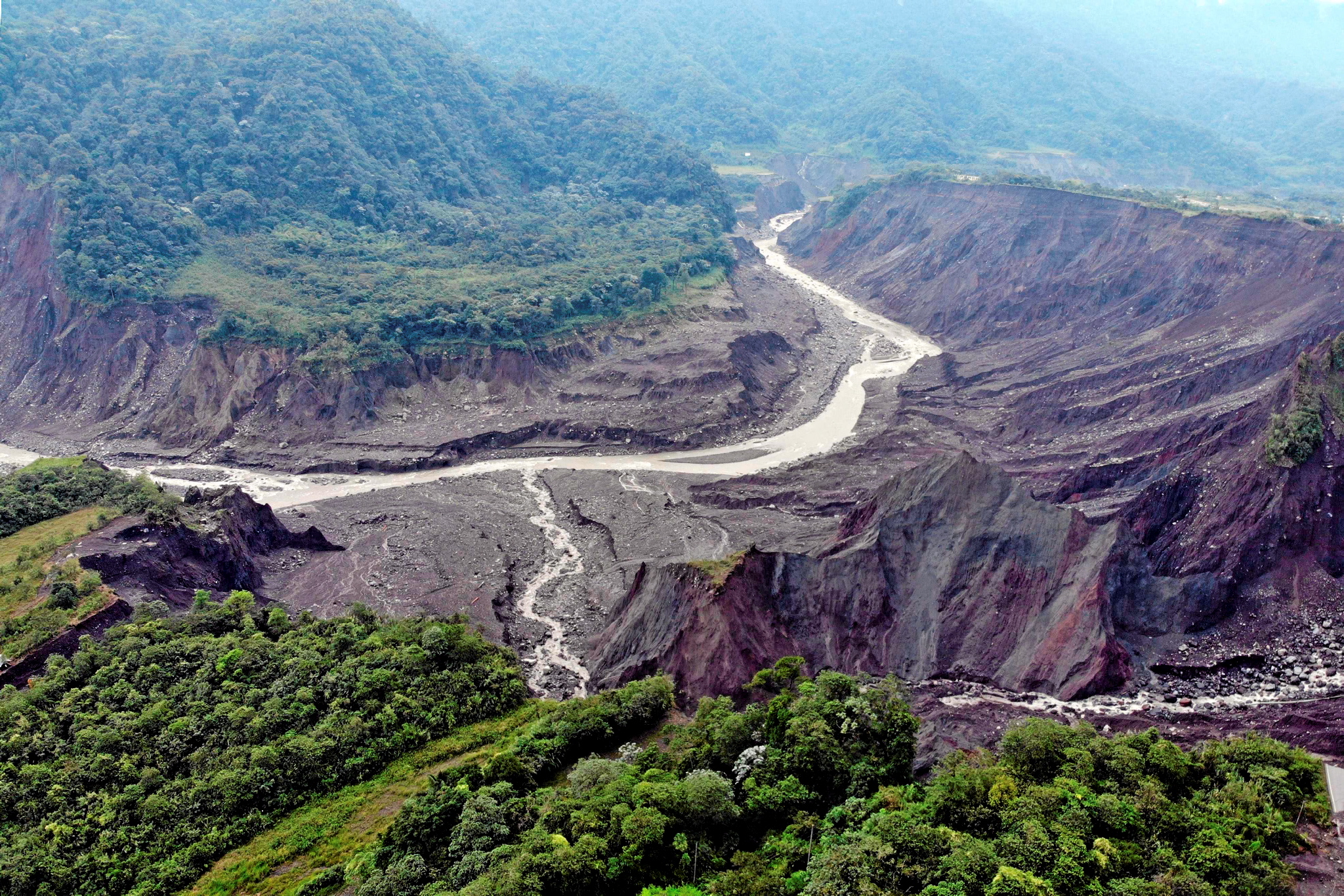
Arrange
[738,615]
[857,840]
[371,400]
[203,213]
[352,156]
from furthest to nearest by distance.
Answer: [352,156] → [203,213] → [371,400] → [738,615] → [857,840]

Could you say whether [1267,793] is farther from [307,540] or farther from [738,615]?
[307,540]

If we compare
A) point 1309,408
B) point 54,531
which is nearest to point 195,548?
point 54,531

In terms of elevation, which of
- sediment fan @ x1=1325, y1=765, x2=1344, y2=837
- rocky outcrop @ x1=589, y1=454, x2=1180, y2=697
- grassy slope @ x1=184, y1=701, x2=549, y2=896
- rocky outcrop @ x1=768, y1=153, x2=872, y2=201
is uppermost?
rocky outcrop @ x1=768, y1=153, x2=872, y2=201

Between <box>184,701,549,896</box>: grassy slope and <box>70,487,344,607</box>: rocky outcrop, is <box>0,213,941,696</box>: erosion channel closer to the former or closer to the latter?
<box>70,487,344,607</box>: rocky outcrop

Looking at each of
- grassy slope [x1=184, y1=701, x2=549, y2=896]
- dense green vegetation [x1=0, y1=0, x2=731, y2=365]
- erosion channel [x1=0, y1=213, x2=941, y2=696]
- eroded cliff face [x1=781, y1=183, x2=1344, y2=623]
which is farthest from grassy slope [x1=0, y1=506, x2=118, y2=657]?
eroded cliff face [x1=781, y1=183, x2=1344, y2=623]

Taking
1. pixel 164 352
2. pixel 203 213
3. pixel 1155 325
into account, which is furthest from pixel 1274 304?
pixel 203 213
